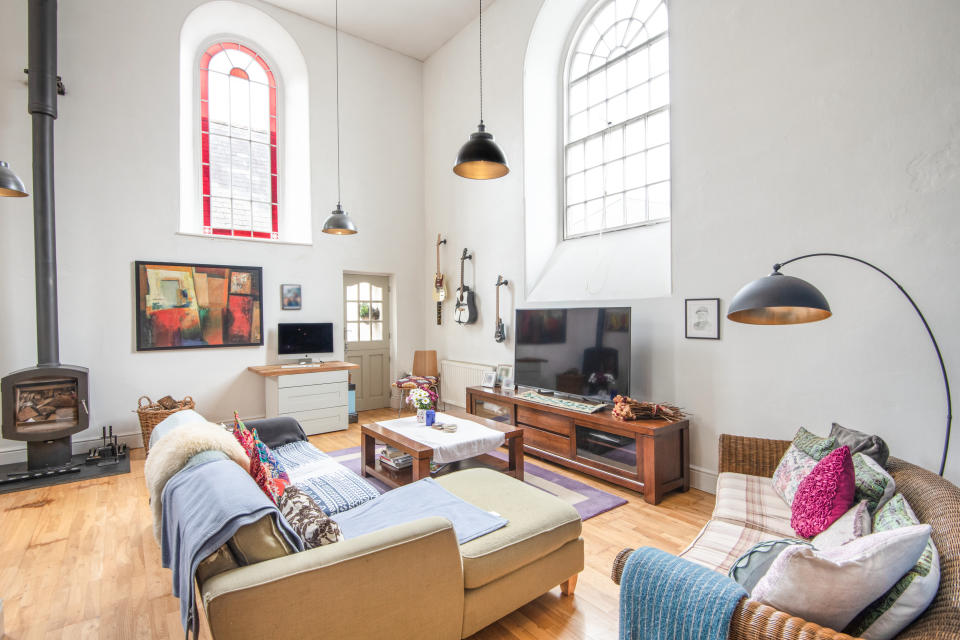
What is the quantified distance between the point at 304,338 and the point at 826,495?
5059 mm

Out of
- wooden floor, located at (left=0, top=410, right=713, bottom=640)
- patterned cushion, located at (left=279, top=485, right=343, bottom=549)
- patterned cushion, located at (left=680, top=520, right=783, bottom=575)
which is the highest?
patterned cushion, located at (left=279, top=485, right=343, bottom=549)

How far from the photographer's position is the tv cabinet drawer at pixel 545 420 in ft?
12.6

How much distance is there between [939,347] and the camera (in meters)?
2.39

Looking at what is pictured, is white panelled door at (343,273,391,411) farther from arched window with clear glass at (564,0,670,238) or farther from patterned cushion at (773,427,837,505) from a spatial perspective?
patterned cushion at (773,427,837,505)

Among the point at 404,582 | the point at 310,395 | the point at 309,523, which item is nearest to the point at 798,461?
the point at 404,582

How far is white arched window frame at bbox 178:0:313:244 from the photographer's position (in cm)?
509

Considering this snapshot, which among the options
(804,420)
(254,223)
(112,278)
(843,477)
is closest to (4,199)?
(112,278)

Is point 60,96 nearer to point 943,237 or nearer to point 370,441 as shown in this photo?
point 370,441

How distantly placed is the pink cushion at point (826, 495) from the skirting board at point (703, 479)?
1.55 m

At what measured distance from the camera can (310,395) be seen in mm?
5121

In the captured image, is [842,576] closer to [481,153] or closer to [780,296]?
[780,296]

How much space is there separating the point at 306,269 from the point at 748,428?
479 centimetres

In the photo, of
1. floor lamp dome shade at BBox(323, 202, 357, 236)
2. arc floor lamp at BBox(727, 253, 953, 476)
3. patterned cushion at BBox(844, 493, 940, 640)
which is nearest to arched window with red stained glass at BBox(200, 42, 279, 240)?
floor lamp dome shade at BBox(323, 202, 357, 236)

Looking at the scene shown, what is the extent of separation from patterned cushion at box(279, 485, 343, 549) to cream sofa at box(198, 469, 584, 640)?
11cm
